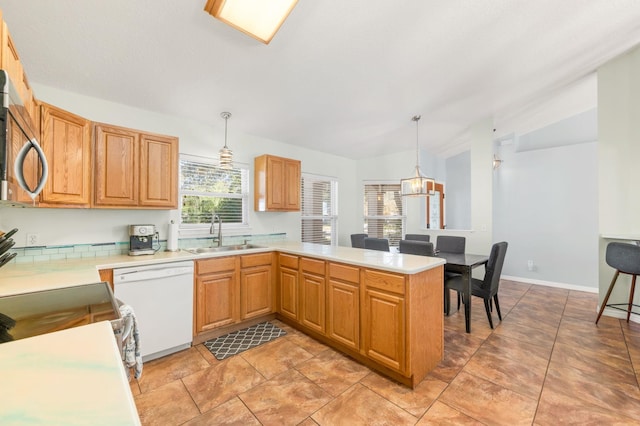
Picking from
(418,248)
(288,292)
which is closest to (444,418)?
(418,248)

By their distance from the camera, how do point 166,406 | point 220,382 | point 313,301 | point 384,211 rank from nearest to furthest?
1. point 166,406
2. point 220,382
3. point 313,301
4. point 384,211

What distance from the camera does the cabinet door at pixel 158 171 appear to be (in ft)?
8.63

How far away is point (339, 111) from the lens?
10.9 feet

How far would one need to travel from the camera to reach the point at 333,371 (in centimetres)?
218

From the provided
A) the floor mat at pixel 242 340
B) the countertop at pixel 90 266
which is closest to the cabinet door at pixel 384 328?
the countertop at pixel 90 266

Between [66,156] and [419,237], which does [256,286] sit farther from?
[419,237]

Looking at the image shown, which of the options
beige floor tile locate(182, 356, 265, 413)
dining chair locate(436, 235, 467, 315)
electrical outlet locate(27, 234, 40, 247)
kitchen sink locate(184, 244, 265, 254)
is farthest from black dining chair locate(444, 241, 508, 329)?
electrical outlet locate(27, 234, 40, 247)

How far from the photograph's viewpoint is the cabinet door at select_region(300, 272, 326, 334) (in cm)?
260

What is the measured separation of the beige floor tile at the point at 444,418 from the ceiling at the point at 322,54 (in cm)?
274

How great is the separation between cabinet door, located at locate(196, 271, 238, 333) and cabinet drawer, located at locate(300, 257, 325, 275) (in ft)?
2.56

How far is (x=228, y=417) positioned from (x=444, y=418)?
1378mm

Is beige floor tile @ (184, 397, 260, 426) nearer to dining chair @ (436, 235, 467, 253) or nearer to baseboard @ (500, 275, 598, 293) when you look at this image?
dining chair @ (436, 235, 467, 253)

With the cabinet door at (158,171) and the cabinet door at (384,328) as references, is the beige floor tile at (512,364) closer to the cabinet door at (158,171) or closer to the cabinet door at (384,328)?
the cabinet door at (384,328)

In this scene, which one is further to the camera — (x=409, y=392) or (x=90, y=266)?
(x=90, y=266)
